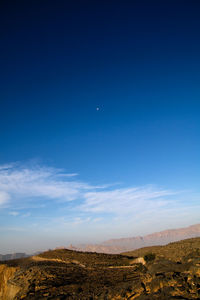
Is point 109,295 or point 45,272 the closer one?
point 109,295

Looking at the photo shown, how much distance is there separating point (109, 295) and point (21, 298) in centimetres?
814

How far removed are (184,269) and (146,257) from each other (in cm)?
1902

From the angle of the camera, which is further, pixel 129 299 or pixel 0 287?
pixel 0 287

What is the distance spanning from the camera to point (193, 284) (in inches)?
441

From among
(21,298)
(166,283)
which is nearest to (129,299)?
(166,283)

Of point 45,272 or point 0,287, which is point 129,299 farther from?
point 0,287

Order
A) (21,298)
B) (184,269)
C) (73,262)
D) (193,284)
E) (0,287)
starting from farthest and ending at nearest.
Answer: (73,262)
(0,287)
(21,298)
(184,269)
(193,284)

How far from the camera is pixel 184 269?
14164 millimetres

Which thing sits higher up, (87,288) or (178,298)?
(178,298)

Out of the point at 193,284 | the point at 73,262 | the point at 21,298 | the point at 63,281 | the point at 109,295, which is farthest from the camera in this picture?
the point at 73,262

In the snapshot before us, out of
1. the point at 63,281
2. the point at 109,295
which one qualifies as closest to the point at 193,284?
the point at 109,295

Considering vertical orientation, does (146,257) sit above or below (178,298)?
below

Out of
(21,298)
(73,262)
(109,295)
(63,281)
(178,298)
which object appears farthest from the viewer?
(73,262)

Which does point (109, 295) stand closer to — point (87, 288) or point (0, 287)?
point (87, 288)
